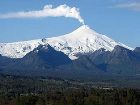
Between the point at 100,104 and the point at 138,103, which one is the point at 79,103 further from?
the point at 138,103

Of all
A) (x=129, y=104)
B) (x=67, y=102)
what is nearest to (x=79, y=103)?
(x=67, y=102)

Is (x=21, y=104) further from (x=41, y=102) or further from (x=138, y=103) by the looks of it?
(x=138, y=103)

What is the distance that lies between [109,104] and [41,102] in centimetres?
2323

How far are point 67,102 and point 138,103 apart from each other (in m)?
24.2

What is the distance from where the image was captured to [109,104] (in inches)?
7869

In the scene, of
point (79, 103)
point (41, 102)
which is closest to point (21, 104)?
point (41, 102)

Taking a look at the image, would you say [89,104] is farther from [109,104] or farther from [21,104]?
[21,104]

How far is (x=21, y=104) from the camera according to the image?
198625mm

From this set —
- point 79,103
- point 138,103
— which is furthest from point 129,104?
point 79,103

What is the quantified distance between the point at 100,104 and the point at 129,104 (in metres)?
10.1

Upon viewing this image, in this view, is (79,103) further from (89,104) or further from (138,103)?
(138,103)

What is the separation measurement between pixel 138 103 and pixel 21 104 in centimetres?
3983

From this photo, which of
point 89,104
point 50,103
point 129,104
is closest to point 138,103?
point 129,104

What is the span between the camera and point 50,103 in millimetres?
197250
